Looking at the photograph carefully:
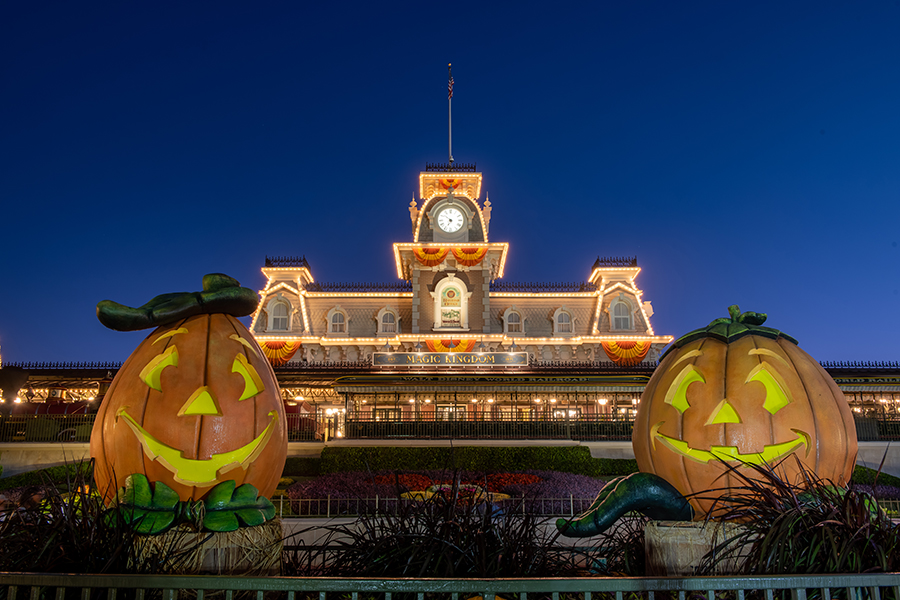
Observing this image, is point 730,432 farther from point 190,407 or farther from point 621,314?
point 621,314

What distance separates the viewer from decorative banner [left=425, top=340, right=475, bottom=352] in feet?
119

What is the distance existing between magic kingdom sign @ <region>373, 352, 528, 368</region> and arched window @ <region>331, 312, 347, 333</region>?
389 inches

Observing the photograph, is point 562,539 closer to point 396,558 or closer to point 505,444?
point 396,558

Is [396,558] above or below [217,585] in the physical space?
below

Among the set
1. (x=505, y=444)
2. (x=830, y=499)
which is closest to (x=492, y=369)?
(x=505, y=444)

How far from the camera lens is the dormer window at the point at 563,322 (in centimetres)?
Answer: 3850

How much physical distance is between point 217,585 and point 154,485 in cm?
227

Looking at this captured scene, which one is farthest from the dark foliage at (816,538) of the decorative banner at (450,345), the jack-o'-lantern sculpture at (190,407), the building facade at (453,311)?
the decorative banner at (450,345)

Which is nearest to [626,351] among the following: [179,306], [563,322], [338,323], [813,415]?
[563,322]

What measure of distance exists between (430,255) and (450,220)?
2.86m

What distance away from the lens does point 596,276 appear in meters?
39.8

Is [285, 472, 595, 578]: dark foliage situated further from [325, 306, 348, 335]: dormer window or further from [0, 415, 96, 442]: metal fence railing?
[325, 306, 348, 335]: dormer window

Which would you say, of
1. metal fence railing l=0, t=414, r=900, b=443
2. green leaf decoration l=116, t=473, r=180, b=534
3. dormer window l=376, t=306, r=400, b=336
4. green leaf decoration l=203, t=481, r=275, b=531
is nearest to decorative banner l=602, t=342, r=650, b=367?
dormer window l=376, t=306, r=400, b=336

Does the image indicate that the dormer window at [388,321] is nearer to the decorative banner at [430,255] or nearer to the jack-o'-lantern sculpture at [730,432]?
the decorative banner at [430,255]
